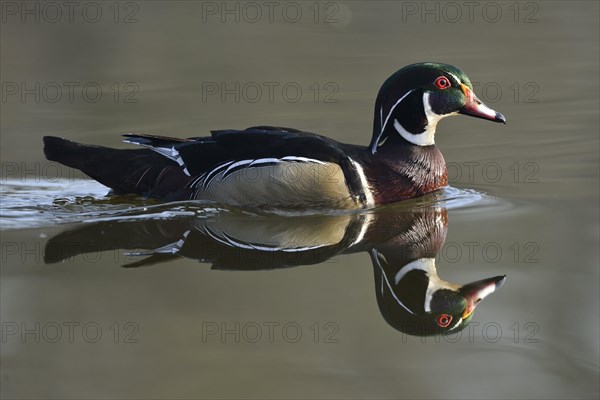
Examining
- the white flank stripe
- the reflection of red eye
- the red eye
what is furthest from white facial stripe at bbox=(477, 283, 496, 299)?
the red eye

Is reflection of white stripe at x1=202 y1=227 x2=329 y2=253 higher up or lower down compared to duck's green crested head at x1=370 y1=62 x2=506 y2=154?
lower down

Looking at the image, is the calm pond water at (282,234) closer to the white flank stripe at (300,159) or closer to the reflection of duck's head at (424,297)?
the reflection of duck's head at (424,297)

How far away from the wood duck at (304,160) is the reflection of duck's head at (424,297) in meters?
1.35

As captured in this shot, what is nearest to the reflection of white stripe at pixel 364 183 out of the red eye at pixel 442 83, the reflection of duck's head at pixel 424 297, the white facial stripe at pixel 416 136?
the white facial stripe at pixel 416 136

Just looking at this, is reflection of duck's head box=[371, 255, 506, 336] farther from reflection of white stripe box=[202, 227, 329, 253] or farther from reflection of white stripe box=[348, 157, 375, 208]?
reflection of white stripe box=[348, 157, 375, 208]

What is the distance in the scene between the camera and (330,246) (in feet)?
24.9

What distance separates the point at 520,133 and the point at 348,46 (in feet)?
13.3

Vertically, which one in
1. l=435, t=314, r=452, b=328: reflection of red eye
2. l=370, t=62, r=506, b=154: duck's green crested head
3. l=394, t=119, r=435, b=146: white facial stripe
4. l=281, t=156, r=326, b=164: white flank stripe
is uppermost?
l=370, t=62, r=506, b=154: duck's green crested head

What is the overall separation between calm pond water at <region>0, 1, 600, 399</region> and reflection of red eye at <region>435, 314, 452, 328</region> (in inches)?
5.6

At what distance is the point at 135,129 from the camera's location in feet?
36.4

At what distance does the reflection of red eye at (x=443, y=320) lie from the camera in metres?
6.34

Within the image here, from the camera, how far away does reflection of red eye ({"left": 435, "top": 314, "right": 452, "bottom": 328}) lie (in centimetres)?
634

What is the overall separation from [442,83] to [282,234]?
1947mm

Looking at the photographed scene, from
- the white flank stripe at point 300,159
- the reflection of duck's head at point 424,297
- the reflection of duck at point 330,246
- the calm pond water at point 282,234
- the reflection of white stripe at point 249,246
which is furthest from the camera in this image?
the white flank stripe at point 300,159
